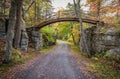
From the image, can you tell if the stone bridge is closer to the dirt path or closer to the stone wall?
the stone wall

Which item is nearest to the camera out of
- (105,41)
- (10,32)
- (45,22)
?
(10,32)

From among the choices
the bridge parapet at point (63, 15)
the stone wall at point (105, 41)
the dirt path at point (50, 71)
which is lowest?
the dirt path at point (50, 71)

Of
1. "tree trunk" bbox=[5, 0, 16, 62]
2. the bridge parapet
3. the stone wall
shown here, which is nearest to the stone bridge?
the bridge parapet

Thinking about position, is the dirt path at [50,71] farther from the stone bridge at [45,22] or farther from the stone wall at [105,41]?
the stone bridge at [45,22]

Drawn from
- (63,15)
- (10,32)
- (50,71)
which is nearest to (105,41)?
(63,15)

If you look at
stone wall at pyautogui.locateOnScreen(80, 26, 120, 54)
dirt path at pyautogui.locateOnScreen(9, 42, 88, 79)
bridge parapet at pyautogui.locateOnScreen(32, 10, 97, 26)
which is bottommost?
dirt path at pyautogui.locateOnScreen(9, 42, 88, 79)

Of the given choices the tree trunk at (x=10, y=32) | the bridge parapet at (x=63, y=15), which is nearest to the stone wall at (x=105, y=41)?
the bridge parapet at (x=63, y=15)

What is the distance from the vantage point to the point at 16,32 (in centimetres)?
1673

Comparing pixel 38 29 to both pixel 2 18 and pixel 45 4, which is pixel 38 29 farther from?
pixel 2 18

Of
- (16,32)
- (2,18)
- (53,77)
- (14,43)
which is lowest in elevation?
(53,77)

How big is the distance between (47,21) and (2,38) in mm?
8123

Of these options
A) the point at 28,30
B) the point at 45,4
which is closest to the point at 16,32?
the point at 28,30

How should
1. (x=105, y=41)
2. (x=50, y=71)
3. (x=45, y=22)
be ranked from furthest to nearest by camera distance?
(x=45, y=22) < (x=105, y=41) < (x=50, y=71)

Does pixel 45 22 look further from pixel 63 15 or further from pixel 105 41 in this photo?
pixel 105 41
